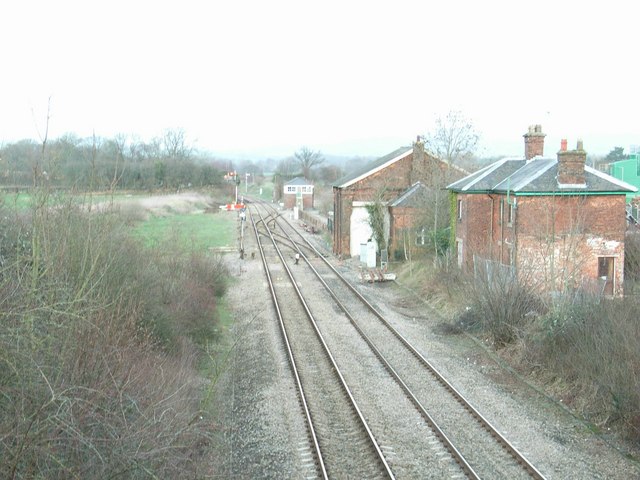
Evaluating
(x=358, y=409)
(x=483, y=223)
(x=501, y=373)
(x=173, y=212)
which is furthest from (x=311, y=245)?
(x=358, y=409)

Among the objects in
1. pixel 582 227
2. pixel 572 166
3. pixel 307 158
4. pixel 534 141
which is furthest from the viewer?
pixel 307 158

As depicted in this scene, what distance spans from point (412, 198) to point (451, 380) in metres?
21.7

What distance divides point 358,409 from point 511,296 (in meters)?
6.59

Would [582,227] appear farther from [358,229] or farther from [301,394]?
[358,229]

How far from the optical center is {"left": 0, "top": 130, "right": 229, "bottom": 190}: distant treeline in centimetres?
1014

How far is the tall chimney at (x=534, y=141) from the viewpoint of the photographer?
26.4 m

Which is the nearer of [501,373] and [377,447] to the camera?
[377,447]

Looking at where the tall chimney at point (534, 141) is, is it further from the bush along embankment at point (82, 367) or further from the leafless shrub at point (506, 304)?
the bush along embankment at point (82, 367)

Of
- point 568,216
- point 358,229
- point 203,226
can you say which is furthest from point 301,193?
point 568,216

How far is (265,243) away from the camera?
151 ft

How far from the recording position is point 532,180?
22672 millimetres

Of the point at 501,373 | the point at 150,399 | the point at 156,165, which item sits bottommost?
the point at 501,373

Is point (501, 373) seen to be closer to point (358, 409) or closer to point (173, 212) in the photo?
point (358, 409)

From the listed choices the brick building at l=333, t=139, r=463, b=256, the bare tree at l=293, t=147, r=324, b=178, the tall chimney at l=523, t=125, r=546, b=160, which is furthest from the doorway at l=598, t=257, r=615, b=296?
the bare tree at l=293, t=147, r=324, b=178
